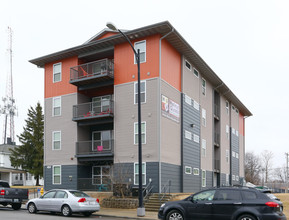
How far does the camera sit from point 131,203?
21875 mm

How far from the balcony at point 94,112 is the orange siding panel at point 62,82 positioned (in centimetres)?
163

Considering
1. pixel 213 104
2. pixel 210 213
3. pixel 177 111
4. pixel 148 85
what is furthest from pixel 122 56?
pixel 210 213

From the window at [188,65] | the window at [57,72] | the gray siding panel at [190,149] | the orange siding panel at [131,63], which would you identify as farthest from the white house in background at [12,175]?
the window at [188,65]

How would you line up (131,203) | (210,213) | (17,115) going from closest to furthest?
(210,213)
(131,203)
(17,115)

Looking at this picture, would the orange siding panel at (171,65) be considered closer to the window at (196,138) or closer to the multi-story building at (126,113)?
the multi-story building at (126,113)

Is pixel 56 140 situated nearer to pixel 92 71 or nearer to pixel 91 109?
pixel 91 109

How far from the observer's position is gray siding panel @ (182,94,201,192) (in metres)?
27.6

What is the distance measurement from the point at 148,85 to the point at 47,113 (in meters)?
9.90

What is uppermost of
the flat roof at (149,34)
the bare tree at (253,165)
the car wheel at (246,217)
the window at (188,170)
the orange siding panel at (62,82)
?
the flat roof at (149,34)

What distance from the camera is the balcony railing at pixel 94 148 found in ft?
86.7

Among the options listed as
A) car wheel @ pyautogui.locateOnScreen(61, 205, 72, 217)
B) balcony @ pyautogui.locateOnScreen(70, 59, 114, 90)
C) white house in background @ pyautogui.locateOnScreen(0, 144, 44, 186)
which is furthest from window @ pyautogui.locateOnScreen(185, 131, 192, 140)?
white house in background @ pyautogui.locateOnScreen(0, 144, 44, 186)

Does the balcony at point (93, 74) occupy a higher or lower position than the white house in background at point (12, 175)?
higher

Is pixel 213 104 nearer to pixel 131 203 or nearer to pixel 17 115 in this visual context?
pixel 131 203

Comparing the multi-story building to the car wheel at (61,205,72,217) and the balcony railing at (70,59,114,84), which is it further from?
the car wheel at (61,205,72,217)
